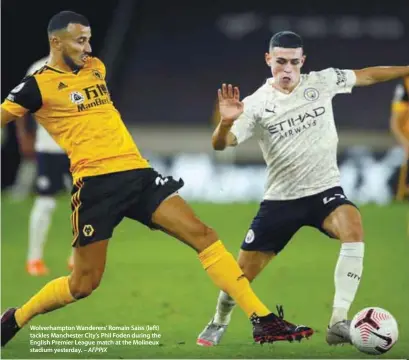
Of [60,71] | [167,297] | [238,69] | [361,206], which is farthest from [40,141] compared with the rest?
[238,69]

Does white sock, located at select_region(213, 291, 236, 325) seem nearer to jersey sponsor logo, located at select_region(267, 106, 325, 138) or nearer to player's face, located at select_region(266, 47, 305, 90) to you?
jersey sponsor logo, located at select_region(267, 106, 325, 138)

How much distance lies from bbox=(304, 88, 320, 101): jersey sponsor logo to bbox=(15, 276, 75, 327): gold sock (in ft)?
6.40

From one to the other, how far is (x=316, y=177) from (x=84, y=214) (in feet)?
5.05

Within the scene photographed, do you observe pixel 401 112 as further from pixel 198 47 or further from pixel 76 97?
pixel 198 47

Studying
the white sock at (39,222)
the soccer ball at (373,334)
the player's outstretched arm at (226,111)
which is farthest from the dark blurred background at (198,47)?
the soccer ball at (373,334)

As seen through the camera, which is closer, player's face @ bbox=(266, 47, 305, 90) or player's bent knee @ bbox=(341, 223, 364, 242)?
player's bent knee @ bbox=(341, 223, 364, 242)

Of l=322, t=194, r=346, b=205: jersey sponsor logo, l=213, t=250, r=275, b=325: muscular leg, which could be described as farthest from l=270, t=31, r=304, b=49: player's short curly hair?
l=213, t=250, r=275, b=325: muscular leg

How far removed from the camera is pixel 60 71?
25.2 feet

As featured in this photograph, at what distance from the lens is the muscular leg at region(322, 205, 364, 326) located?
7707mm

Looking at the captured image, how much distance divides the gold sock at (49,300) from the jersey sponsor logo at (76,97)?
111cm

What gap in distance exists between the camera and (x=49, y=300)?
7754mm

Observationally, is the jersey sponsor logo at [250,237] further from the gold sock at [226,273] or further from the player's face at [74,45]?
the player's face at [74,45]

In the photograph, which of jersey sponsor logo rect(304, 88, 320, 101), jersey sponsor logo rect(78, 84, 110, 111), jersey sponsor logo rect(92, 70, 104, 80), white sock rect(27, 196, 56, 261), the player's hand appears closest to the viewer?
the player's hand

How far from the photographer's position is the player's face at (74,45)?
7.70 m
